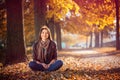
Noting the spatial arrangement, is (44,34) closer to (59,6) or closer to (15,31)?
(15,31)

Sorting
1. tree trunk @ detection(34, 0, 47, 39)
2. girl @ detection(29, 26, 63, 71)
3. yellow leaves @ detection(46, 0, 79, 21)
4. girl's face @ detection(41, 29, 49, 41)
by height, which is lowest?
girl @ detection(29, 26, 63, 71)

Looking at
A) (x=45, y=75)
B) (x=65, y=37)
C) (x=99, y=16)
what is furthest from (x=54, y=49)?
(x=65, y=37)

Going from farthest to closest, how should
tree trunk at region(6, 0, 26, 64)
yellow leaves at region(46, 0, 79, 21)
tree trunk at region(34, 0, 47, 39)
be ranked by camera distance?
yellow leaves at region(46, 0, 79, 21) < tree trunk at region(34, 0, 47, 39) < tree trunk at region(6, 0, 26, 64)

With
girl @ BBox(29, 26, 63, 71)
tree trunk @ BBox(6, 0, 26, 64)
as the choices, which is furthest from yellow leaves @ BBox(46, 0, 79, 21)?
girl @ BBox(29, 26, 63, 71)

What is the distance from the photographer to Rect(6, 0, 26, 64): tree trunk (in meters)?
14.4

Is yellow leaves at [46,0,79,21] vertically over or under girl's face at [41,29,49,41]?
over

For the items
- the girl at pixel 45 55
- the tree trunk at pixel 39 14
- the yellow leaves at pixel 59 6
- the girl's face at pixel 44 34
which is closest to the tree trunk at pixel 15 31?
the tree trunk at pixel 39 14

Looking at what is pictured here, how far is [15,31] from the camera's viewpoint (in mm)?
14516

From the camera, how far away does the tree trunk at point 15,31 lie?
47.1ft

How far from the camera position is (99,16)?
30922 mm

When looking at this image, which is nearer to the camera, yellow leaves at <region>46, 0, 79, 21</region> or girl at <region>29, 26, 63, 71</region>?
girl at <region>29, 26, 63, 71</region>

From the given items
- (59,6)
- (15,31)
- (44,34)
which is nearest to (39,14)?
(15,31)

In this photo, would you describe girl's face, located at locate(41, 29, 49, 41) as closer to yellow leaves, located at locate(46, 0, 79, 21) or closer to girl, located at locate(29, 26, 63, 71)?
girl, located at locate(29, 26, 63, 71)

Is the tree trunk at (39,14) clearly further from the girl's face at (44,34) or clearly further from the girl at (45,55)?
the girl's face at (44,34)
